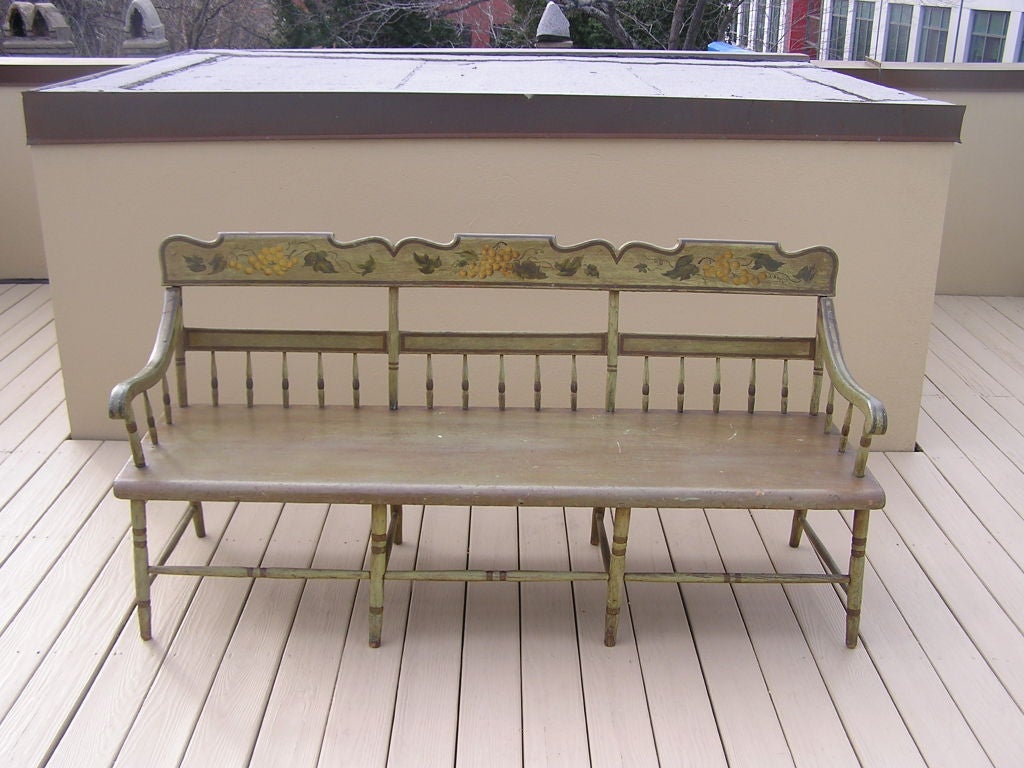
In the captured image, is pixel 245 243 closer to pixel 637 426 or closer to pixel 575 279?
pixel 575 279

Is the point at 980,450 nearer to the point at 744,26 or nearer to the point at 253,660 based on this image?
the point at 253,660

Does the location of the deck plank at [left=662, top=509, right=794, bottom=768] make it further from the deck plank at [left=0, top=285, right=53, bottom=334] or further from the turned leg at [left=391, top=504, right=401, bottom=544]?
the deck plank at [left=0, top=285, right=53, bottom=334]

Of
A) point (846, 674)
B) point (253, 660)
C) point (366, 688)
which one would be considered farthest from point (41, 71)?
point (846, 674)

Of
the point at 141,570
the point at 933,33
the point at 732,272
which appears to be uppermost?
the point at 933,33

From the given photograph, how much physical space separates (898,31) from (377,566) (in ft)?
41.3

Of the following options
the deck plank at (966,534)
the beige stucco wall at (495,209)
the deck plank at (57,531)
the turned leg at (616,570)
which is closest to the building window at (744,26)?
the beige stucco wall at (495,209)

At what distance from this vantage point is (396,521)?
3.00 metres

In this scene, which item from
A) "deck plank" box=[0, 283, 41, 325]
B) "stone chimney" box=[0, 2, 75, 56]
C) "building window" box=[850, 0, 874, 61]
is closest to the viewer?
"deck plank" box=[0, 283, 41, 325]

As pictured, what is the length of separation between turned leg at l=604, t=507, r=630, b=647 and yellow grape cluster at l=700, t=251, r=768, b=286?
0.72m

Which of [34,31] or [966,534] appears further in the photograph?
[34,31]

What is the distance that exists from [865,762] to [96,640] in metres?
1.85

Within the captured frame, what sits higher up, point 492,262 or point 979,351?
point 492,262

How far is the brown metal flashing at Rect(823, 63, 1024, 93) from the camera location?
536 cm

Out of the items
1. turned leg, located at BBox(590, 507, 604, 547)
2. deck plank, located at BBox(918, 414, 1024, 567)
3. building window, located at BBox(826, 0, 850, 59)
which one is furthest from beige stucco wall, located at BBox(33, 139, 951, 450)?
building window, located at BBox(826, 0, 850, 59)
